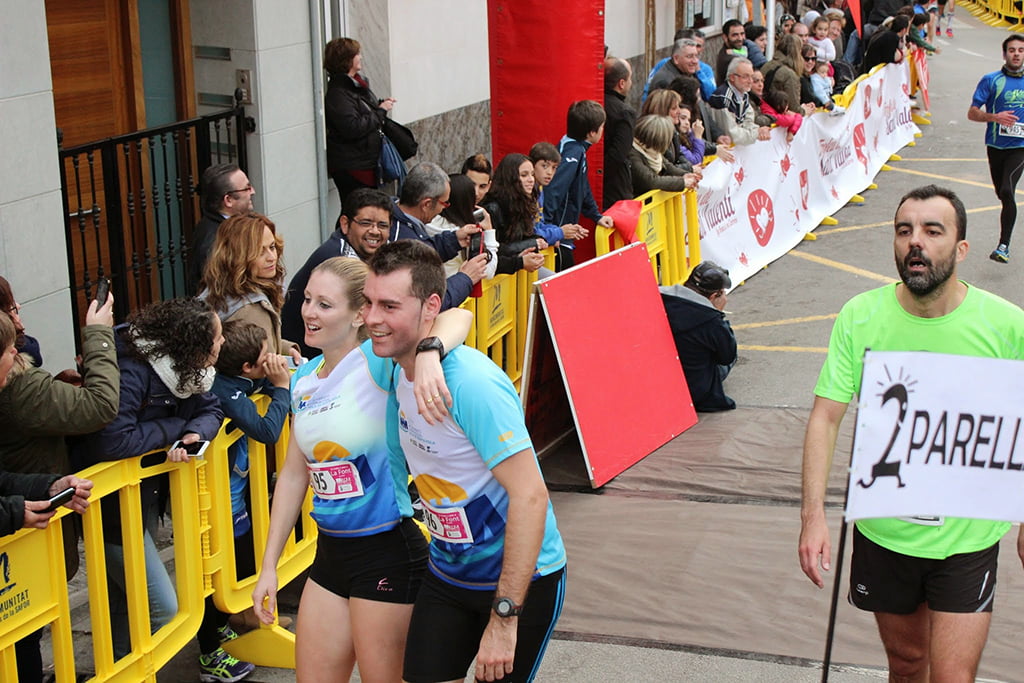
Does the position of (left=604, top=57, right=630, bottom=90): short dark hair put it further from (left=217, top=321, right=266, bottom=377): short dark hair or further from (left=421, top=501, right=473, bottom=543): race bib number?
(left=421, top=501, right=473, bottom=543): race bib number

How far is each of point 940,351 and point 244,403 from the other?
8.58ft

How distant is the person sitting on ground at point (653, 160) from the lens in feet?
32.6

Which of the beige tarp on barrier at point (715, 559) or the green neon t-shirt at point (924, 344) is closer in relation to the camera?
the green neon t-shirt at point (924, 344)

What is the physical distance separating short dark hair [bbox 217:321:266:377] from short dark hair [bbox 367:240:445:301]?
149 centimetres

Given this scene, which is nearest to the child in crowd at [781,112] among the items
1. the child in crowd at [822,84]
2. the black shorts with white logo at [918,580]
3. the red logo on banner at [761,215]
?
the red logo on banner at [761,215]

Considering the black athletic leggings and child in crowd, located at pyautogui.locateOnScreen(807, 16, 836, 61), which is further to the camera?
child in crowd, located at pyautogui.locateOnScreen(807, 16, 836, 61)

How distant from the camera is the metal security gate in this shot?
26.6 feet

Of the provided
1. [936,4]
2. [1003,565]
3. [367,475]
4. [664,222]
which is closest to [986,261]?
[664,222]

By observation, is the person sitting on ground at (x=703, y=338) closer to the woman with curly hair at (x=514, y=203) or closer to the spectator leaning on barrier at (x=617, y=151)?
the woman with curly hair at (x=514, y=203)

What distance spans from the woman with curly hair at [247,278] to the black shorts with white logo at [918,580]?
259 centimetres

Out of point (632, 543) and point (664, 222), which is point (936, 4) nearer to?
point (664, 222)

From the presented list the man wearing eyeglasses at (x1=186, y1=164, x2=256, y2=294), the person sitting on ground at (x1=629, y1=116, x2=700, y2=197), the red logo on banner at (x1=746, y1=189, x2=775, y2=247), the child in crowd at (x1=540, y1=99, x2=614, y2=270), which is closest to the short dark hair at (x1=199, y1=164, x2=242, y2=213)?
the man wearing eyeglasses at (x1=186, y1=164, x2=256, y2=294)

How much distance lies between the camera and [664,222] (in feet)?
32.8

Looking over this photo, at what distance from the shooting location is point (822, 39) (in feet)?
59.2
